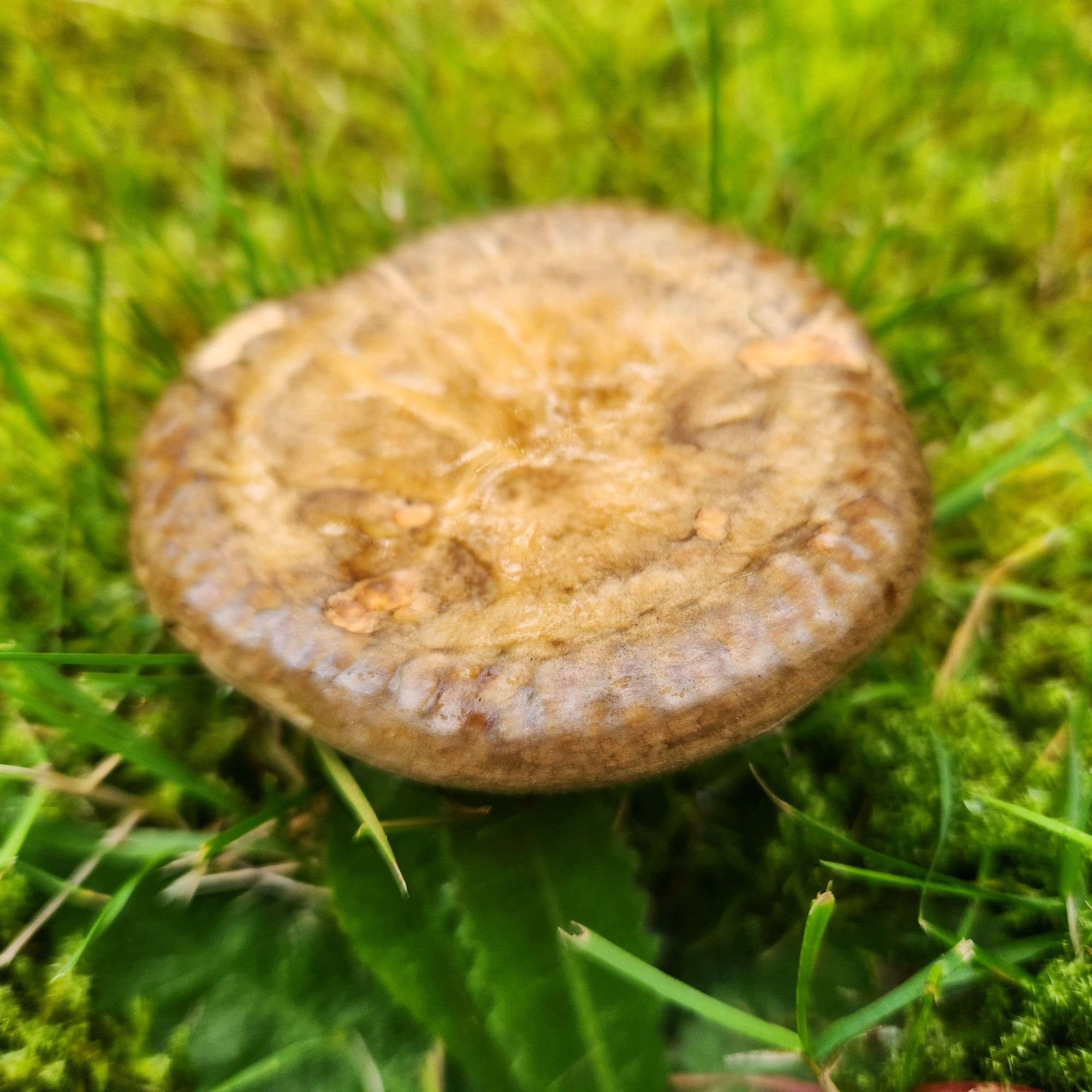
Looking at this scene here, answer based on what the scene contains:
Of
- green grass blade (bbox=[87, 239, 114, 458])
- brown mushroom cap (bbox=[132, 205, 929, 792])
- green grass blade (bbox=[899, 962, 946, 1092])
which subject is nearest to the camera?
green grass blade (bbox=[899, 962, 946, 1092])

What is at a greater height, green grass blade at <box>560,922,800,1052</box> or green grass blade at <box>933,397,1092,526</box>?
green grass blade at <box>933,397,1092,526</box>

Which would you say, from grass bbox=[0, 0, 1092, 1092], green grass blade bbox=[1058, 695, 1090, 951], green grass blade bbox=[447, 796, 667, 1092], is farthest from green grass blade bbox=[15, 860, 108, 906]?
green grass blade bbox=[1058, 695, 1090, 951]

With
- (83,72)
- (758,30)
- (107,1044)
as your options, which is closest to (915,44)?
(758,30)

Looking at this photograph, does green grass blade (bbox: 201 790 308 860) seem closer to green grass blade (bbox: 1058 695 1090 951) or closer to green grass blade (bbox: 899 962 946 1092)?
green grass blade (bbox: 899 962 946 1092)

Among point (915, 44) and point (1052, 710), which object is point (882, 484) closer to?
point (1052, 710)

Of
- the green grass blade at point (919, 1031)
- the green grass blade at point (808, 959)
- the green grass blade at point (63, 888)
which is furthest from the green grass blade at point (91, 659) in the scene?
the green grass blade at point (919, 1031)

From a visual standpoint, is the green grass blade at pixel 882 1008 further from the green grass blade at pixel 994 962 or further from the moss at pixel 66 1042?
the moss at pixel 66 1042

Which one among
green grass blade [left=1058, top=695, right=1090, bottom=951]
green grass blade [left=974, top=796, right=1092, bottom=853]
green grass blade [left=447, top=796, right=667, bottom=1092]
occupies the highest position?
green grass blade [left=974, top=796, right=1092, bottom=853]
